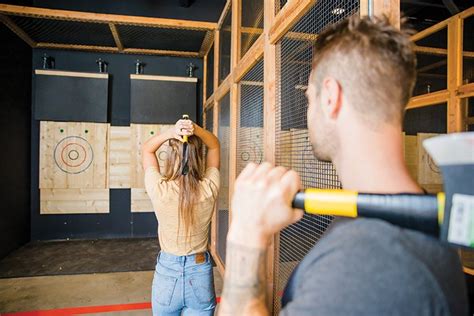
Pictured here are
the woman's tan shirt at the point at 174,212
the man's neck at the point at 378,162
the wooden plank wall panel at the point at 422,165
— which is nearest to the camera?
the man's neck at the point at 378,162

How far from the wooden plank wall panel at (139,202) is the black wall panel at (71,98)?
1.16 metres

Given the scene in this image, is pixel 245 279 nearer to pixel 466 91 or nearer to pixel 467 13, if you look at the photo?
pixel 466 91

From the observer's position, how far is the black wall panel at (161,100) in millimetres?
4820

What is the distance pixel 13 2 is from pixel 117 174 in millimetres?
2417

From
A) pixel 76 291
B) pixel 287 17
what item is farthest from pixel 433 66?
pixel 76 291

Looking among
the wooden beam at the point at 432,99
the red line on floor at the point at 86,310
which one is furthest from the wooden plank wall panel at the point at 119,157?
the wooden beam at the point at 432,99

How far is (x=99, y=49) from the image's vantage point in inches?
186

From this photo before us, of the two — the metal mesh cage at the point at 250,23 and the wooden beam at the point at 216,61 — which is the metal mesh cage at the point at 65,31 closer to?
the wooden beam at the point at 216,61

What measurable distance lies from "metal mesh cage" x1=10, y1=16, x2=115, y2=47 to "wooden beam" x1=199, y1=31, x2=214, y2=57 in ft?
3.90

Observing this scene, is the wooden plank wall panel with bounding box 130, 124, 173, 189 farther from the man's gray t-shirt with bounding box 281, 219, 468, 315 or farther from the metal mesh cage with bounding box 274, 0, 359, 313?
the man's gray t-shirt with bounding box 281, 219, 468, 315

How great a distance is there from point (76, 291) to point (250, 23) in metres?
2.67

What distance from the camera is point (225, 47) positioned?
127 inches

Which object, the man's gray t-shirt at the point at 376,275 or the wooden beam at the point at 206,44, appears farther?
the wooden beam at the point at 206,44

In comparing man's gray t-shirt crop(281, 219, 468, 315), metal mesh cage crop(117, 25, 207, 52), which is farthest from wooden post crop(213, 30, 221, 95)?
man's gray t-shirt crop(281, 219, 468, 315)
